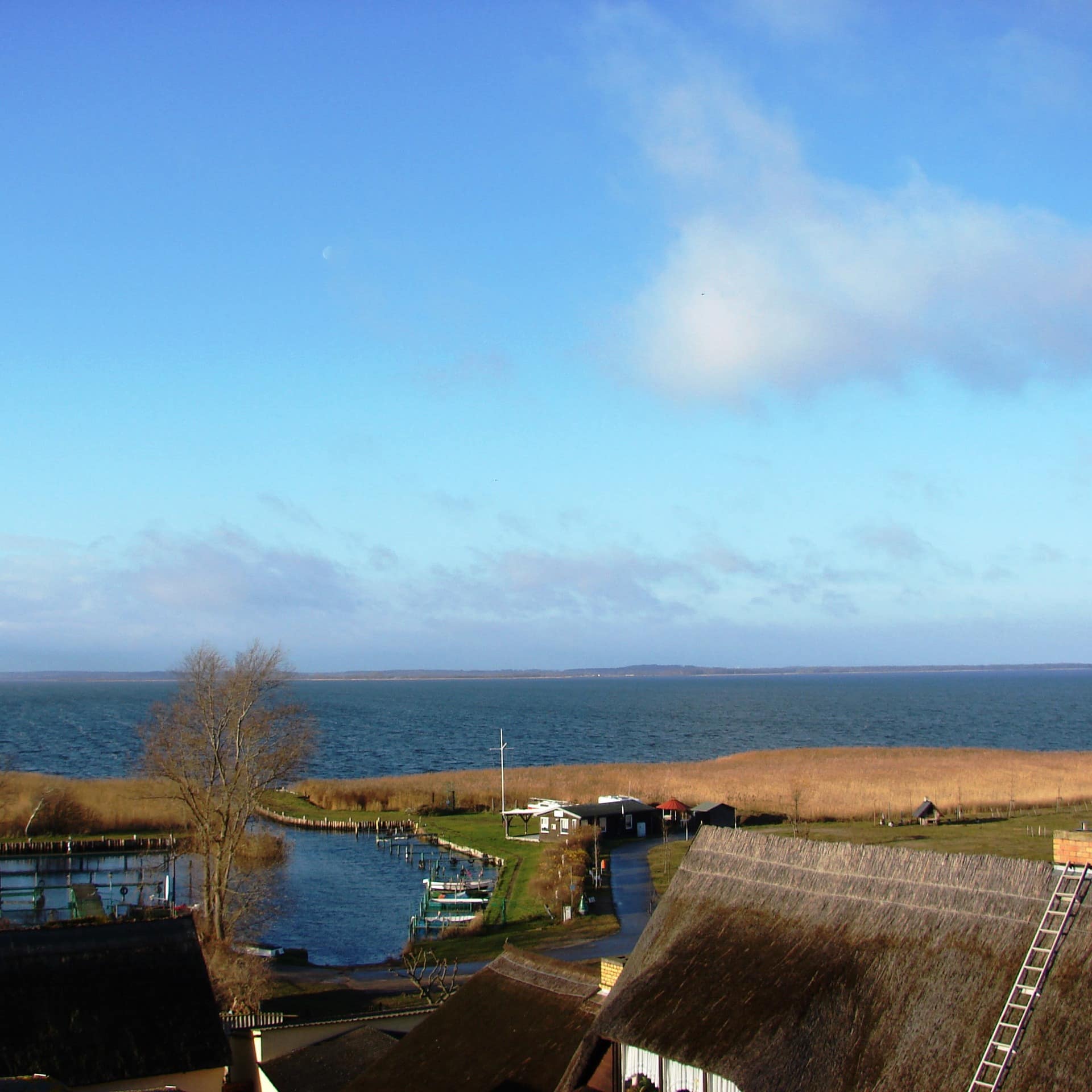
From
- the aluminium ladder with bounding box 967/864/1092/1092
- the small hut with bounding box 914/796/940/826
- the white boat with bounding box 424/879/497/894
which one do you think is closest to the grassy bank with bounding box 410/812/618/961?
the white boat with bounding box 424/879/497/894

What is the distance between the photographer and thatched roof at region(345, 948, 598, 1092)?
16.7 m

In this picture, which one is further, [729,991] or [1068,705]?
[1068,705]

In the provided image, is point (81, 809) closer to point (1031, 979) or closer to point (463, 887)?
point (463, 887)

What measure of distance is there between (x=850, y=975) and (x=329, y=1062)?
11.4 meters

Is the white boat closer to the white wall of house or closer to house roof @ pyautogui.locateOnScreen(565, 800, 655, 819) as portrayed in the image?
house roof @ pyautogui.locateOnScreen(565, 800, 655, 819)

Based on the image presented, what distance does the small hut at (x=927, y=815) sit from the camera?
60.3 meters

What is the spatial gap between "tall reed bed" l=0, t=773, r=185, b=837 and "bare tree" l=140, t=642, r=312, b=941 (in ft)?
58.8

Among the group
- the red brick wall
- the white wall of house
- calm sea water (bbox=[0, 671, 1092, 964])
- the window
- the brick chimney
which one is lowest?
calm sea water (bbox=[0, 671, 1092, 964])

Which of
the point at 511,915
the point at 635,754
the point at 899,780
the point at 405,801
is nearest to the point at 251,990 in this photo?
the point at 511,915

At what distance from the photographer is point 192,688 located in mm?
42969

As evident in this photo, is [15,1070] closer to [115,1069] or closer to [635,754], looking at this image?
[115,1069]

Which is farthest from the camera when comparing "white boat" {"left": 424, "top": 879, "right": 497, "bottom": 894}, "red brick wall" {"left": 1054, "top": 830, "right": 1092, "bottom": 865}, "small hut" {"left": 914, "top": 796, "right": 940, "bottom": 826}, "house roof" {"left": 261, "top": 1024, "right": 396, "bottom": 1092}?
"small hut" {"left": 914, "top": 796, "right": 940, "bottom": 826}

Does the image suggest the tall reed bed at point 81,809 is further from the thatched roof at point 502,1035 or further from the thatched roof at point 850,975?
the thatched roof at point 850,975

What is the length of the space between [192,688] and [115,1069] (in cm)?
2471
